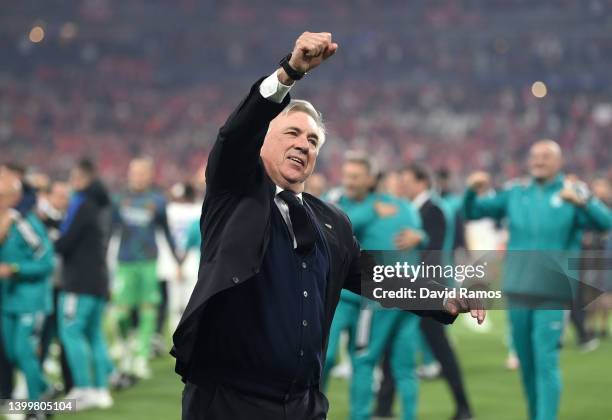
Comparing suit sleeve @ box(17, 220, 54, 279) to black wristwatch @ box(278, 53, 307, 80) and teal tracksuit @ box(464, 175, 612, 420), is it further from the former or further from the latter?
black wristwatch @ box(278, 53, 307, 80)

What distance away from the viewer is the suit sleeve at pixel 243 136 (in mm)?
2758

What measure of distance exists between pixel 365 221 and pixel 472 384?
337 centimetres

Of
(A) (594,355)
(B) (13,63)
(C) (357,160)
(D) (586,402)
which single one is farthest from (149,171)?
(B) (13,63)

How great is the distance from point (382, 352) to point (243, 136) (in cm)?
459

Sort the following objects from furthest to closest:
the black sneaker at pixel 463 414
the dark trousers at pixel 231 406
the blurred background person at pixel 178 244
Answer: the blurred background person at pixel 178 244
the black sneaker at pixel 463 414
the dark trousers at pixel 231 406

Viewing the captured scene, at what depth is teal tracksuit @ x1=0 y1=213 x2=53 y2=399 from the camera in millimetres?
7160

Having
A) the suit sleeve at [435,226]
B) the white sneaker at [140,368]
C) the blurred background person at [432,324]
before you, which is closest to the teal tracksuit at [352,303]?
the blurred background person at [432,324]

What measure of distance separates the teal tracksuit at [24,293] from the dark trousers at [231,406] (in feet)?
14.1

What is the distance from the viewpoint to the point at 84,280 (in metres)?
8.38

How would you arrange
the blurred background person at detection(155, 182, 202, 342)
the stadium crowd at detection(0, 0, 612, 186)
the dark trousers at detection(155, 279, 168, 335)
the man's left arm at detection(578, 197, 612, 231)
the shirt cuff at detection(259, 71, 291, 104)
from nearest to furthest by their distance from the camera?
1. the shirt cuff at detection(259, 71, 291, 104)
2. the man's left arm at detection(578, 197, 612, 231)
3. the blurred background person at detection(155, 182, 202, 342)
4. the dark trousers at detection(155, 279, 168, 335)
5. the stadium crowd at detection(0, 0, 612, 186)

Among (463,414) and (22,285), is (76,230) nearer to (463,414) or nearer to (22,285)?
(22,285)

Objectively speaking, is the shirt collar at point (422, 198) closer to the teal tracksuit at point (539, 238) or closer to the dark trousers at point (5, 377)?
the teal tracksuit at point (539, 238)

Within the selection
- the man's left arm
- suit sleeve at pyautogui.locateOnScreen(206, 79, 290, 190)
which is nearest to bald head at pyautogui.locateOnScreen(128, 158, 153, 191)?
the man's left arm

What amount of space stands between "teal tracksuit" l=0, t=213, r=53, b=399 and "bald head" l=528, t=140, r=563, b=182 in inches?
141
